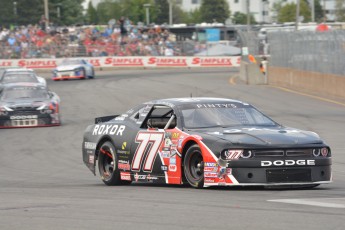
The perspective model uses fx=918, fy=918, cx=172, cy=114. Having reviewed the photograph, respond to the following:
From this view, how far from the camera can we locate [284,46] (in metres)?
42.2

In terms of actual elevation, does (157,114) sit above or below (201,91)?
above

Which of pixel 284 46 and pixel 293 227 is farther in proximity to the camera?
pixel 284 46

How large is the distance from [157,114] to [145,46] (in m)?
52.2

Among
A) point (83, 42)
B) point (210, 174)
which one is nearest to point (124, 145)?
point (210, 174)

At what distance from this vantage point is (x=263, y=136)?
428 inches

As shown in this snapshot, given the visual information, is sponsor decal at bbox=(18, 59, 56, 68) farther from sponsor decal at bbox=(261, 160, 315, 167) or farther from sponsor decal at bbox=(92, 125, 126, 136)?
sponsor decal at bbox=(261, 160, 315, 167)

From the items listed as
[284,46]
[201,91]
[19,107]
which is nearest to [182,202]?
[19,107]

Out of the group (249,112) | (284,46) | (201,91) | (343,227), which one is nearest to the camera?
(343,227)

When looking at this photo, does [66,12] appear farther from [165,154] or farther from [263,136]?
[263,136]

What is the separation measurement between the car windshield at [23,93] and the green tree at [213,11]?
4248 inches

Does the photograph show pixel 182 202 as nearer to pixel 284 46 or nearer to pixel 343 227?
pixel 343 227

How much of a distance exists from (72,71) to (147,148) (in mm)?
39579

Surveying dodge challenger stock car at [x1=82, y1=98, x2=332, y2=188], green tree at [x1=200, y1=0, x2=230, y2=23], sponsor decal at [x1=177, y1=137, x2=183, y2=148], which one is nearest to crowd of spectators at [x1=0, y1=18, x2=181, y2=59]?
dodge challenger stock car at [x1=82, y1=98, x2=332, y2=188]

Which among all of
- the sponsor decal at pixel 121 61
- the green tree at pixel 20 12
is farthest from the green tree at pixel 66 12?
the sponsor decal at pixel 121 61
